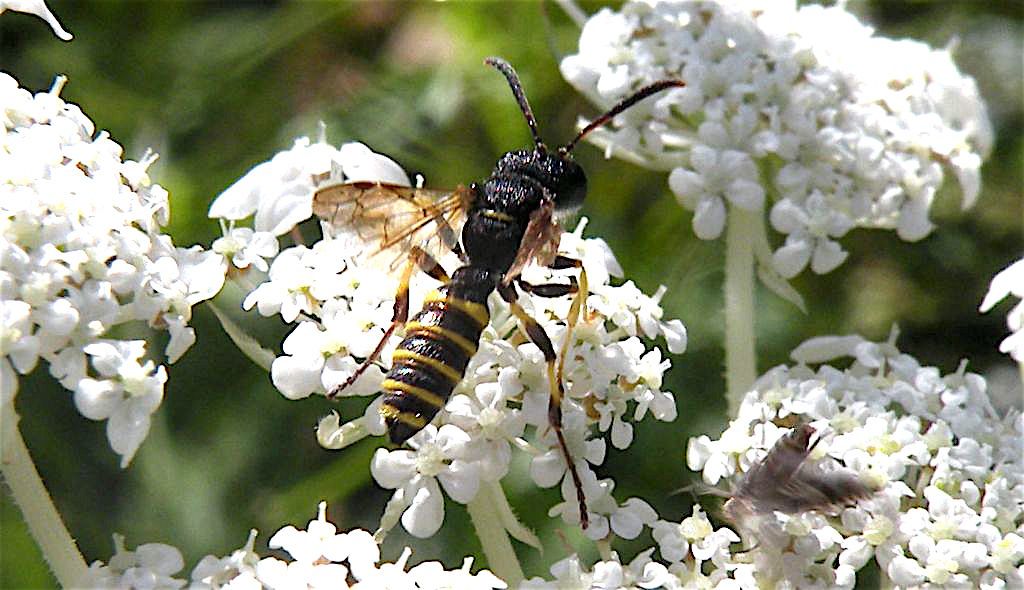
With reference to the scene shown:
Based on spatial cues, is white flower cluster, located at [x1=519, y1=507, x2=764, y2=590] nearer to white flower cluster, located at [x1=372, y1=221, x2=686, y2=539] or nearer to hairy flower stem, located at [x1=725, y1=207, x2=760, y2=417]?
white flower cluster, located at [x1=372, y1=221, x2=686, y2=539]

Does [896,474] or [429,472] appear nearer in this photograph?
[429,472]

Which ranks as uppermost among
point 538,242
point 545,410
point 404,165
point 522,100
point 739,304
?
point 522,100

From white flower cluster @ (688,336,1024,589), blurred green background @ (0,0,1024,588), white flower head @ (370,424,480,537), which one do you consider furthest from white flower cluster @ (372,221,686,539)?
blurred green background @ (0,0,1024,588)

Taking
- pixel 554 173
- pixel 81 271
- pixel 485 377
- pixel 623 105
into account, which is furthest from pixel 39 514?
pixel 623 105

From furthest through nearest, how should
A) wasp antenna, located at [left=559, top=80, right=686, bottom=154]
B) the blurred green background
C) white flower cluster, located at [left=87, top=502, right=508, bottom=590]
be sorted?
the blurred green background
wasp antenna, located at [left=559, top=80, right=686, bottom=154]
white flower cluster, located at [left=87, top=502, right=508, bottom=590]

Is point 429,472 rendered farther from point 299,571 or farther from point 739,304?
point 739,304

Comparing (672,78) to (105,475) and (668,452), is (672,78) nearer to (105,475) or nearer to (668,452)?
(668,452)

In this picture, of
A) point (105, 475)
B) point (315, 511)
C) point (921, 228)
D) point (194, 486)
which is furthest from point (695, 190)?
point (105, 475)
